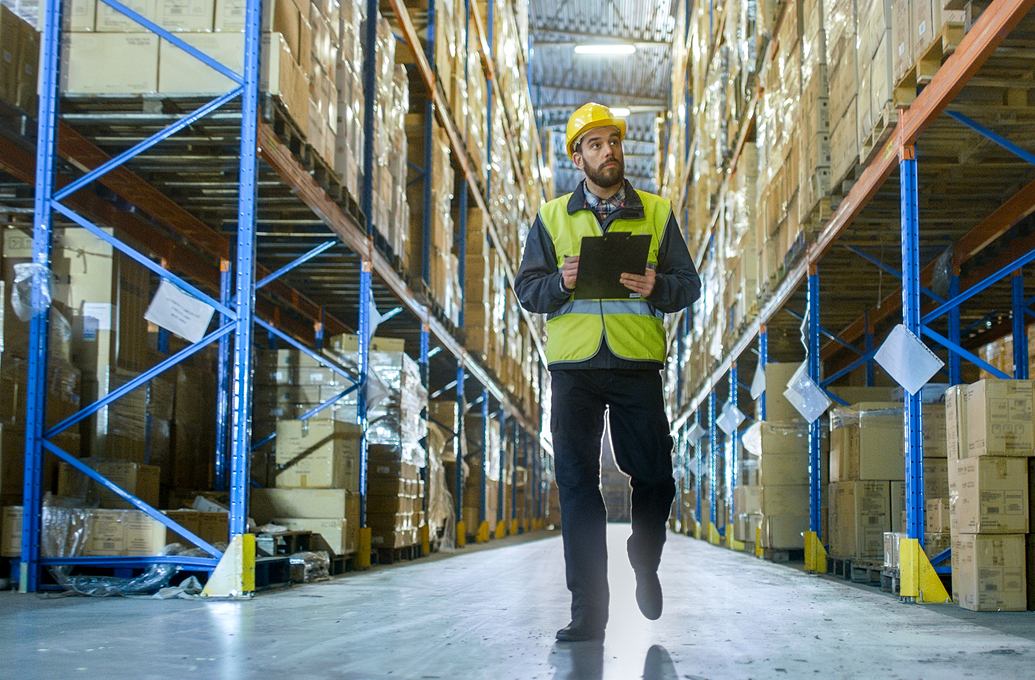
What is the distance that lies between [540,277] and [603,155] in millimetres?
441

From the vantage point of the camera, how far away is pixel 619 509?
41.0m

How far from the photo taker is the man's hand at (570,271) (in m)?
3.53

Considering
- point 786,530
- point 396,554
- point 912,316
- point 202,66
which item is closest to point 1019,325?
point 912,316

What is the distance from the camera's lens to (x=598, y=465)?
138 inches

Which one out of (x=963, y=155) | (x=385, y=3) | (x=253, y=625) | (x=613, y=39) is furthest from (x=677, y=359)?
(x=253, y=625)

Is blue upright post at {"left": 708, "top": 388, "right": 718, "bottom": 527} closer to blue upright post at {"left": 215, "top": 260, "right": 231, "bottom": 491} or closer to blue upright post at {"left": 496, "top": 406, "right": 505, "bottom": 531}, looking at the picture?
blue upright post at {"left": 496, "top": 406, "right": 505, "bottom": 531}

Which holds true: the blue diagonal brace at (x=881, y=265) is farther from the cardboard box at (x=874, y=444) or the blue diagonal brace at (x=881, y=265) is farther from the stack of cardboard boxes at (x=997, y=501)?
the stack of cardboard boxes at (x=997, y=501)

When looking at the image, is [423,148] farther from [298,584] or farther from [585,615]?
[585,615]

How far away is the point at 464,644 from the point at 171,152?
13.4ft

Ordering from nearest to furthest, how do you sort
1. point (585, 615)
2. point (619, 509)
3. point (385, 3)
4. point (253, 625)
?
1. point (585, 615)
2. point (253, 625)
3. point (385, 3)
4. point (619, 509)

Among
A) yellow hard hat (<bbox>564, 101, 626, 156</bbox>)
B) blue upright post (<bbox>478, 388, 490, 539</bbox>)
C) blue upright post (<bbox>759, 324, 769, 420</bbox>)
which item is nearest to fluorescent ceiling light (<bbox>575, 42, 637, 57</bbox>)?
blue upright post (<bbox>478, 388, 490, 539</bbox>)

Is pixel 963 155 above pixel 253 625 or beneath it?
above

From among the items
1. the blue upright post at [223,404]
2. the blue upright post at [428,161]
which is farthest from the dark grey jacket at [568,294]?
the blue upright post at [428,161]

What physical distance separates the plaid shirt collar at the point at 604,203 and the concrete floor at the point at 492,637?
1.37 m
